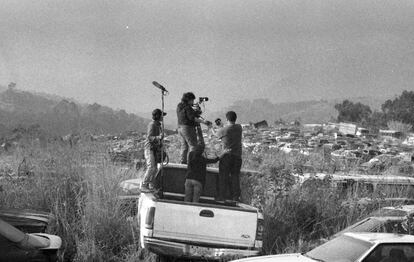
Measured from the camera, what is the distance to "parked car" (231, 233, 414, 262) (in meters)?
6.92

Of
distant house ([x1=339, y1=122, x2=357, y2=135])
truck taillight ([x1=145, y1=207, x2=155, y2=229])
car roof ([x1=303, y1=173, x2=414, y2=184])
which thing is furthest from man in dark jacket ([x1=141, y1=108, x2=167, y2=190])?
distant house ([x1=339, y1=122, x2=357, y2=135])

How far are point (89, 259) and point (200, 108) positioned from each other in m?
3.52

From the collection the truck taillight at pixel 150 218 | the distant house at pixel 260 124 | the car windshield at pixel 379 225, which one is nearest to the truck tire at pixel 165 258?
the truck taillight at pixel 150 218

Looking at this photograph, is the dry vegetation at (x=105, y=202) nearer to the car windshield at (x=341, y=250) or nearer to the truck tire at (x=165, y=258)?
the truck tire at (x=165, y=258)

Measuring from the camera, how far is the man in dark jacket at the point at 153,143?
36.0ft

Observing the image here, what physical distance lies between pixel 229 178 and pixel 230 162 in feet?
1.08

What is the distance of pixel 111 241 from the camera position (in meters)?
9.73

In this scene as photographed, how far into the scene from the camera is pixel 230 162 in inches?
416

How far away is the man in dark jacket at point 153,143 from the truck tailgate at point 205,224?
2579mm

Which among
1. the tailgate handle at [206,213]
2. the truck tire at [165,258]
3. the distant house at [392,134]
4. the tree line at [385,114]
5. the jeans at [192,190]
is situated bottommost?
the truck tire at [165,258]

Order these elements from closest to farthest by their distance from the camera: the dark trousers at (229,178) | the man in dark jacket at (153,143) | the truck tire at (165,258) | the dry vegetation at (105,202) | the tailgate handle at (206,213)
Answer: the tailgate handle at (206,213)
the truck tire at (165,258)
the dry vegetation at (105,202)
the dark trousers at (229,178)
the man in dark jacket at (153,143)

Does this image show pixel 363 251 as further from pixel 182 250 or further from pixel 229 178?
pixel 229 178

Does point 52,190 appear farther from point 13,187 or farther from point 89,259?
point 89,259

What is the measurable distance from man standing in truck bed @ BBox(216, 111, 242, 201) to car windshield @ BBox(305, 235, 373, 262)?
106 inches
